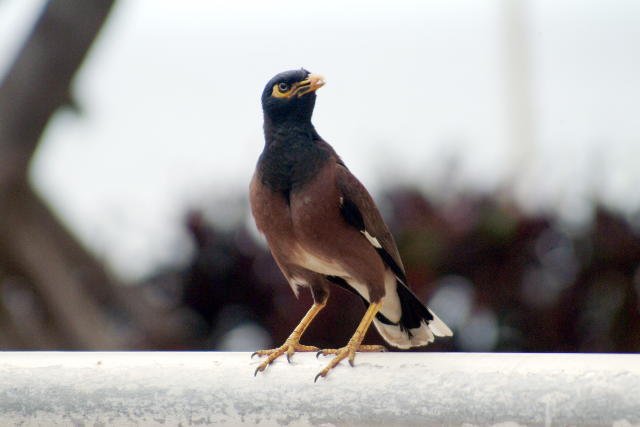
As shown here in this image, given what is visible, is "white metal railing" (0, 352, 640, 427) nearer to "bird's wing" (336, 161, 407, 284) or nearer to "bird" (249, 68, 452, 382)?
"bird" (249, 68, 452, 382)

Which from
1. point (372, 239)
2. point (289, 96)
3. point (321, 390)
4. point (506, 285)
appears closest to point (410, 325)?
point (372, 239)

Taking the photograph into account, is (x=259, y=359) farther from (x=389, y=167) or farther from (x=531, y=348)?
(x=389, y=167)

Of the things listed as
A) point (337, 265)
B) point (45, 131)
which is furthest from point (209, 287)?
point (337, 265)

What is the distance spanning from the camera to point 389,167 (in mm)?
7535

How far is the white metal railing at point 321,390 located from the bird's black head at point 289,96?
138cm

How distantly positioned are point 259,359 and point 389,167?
16.9 ft

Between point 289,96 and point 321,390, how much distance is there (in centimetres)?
159

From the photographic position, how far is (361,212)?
354 centimetres

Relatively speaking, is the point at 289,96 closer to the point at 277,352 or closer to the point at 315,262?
the point at 315,262

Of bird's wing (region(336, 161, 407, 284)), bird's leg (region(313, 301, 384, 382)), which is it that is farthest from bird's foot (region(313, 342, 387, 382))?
bird's wing (region(336, 161, 407, 284))

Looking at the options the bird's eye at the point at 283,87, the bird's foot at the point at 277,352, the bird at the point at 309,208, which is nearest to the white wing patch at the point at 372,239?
the bird at the point at 309,208

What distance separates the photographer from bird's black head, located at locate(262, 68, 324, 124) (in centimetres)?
359

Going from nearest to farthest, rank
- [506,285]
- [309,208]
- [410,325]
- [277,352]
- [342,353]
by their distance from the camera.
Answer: [342,353] → [277,352] → [309,208] → [410,325] → [506,285]

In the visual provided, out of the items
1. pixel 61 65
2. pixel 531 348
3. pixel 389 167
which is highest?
pixel 61 65
